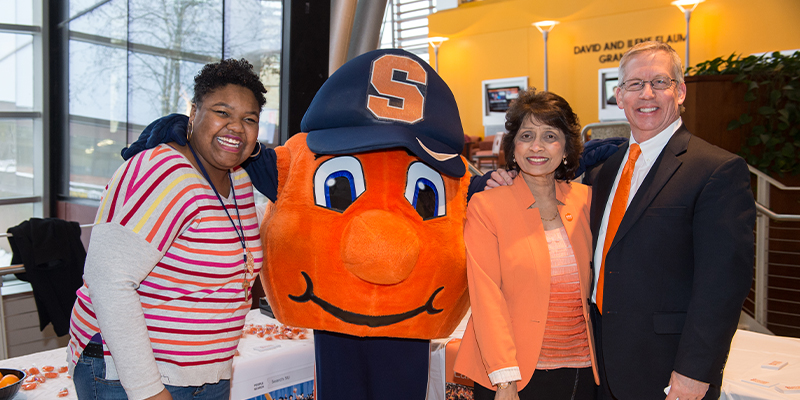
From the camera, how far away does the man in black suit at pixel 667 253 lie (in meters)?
1.52

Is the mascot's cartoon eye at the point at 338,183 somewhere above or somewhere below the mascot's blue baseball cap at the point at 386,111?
below

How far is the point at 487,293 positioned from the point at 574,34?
1192cm

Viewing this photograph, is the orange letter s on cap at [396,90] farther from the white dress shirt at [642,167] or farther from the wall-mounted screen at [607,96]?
the wall-mounted screen at [607,96]

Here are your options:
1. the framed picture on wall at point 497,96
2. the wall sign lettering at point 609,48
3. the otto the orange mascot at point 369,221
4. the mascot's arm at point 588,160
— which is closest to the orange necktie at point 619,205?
the mascot's arm at point 588,160

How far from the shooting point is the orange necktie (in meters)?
1.72

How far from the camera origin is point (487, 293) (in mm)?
1761

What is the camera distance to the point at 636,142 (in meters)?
1.84

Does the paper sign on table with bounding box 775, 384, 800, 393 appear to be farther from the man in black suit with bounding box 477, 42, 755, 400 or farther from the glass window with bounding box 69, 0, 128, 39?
the glass window with bounding box 69, 0, 128, 39

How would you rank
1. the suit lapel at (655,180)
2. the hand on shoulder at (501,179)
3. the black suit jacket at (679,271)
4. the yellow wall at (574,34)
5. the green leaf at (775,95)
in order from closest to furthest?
the black suit jacket at (679,271)
the suit lapel at (655,180)
the hand on shoulder at (501,179)
the green leaf at (775,95)
the yellow wall at (574,34)

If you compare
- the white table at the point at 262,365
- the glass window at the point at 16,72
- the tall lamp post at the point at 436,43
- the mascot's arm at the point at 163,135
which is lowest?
the white table at the point at 262,365

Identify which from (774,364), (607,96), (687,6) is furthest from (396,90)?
(607,96)

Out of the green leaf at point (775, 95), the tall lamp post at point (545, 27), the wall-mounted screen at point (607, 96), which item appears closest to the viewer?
the green leaf at point (775, 95)

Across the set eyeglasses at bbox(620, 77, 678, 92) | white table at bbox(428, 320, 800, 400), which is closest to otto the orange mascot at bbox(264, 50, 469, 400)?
eyeglasses at bbox(620, 77, 678, 92)

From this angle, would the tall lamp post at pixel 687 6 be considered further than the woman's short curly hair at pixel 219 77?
Yes
